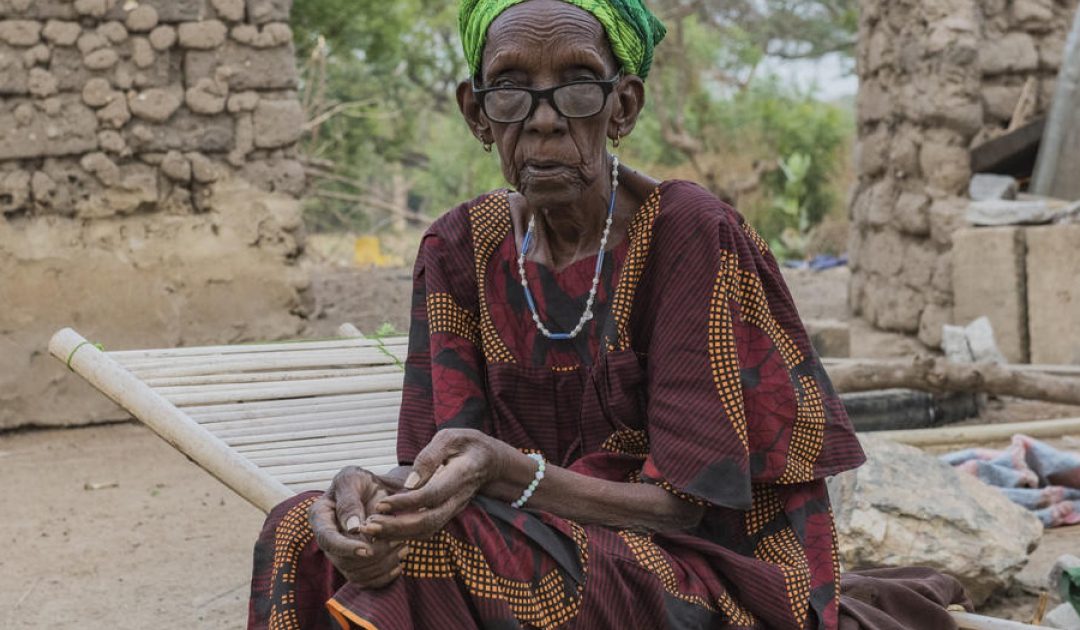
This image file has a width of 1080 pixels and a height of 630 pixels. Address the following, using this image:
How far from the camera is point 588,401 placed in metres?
2.32

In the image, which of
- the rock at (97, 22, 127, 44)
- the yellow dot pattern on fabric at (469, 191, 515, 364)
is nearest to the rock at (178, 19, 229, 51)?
the rock at (97, 22, 127, 44)

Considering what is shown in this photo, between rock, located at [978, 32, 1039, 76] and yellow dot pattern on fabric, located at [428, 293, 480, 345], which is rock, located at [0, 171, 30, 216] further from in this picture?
rock, located at [978, 32, 1039, 76]

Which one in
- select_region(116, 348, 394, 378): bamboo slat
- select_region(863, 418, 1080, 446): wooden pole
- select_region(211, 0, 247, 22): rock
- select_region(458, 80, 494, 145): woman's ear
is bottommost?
select_region(863, 418, 1080, 446): wooden pole

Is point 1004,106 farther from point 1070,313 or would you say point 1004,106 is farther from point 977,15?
point 1070,313

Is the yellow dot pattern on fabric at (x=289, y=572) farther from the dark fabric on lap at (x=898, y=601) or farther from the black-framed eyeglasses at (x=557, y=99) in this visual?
the dark fabric on lap at (x=898, y=601)

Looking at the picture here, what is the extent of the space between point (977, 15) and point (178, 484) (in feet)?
16.8

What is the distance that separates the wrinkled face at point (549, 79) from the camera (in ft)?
7.30

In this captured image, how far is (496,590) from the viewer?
1.93 m

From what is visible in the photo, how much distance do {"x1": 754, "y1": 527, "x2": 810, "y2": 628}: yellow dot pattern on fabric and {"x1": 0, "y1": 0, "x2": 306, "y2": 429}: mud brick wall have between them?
4256mm

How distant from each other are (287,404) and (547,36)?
1568 millimetres

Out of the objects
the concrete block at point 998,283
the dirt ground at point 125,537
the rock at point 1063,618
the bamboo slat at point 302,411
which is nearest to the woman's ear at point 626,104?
the bamboo slat at point 302,411

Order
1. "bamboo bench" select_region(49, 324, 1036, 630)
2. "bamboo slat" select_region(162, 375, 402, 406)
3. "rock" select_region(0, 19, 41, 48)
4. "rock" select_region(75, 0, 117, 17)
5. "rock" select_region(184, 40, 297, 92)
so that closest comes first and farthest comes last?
"bamboo bench" select_region(49, 324, 1036, 630) < "bamboo slat" select_region(162, 375, 402, 406) < "rock" select_region(0, 19, 41, 48) < "rock" select_region(75, 0, 117, 17) < "rock" select_region(184, 40, 297, 92)

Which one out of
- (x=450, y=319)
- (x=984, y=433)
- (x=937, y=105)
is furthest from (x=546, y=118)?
(x=937, y=105)

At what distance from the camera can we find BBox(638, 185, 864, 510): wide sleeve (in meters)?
2.18
